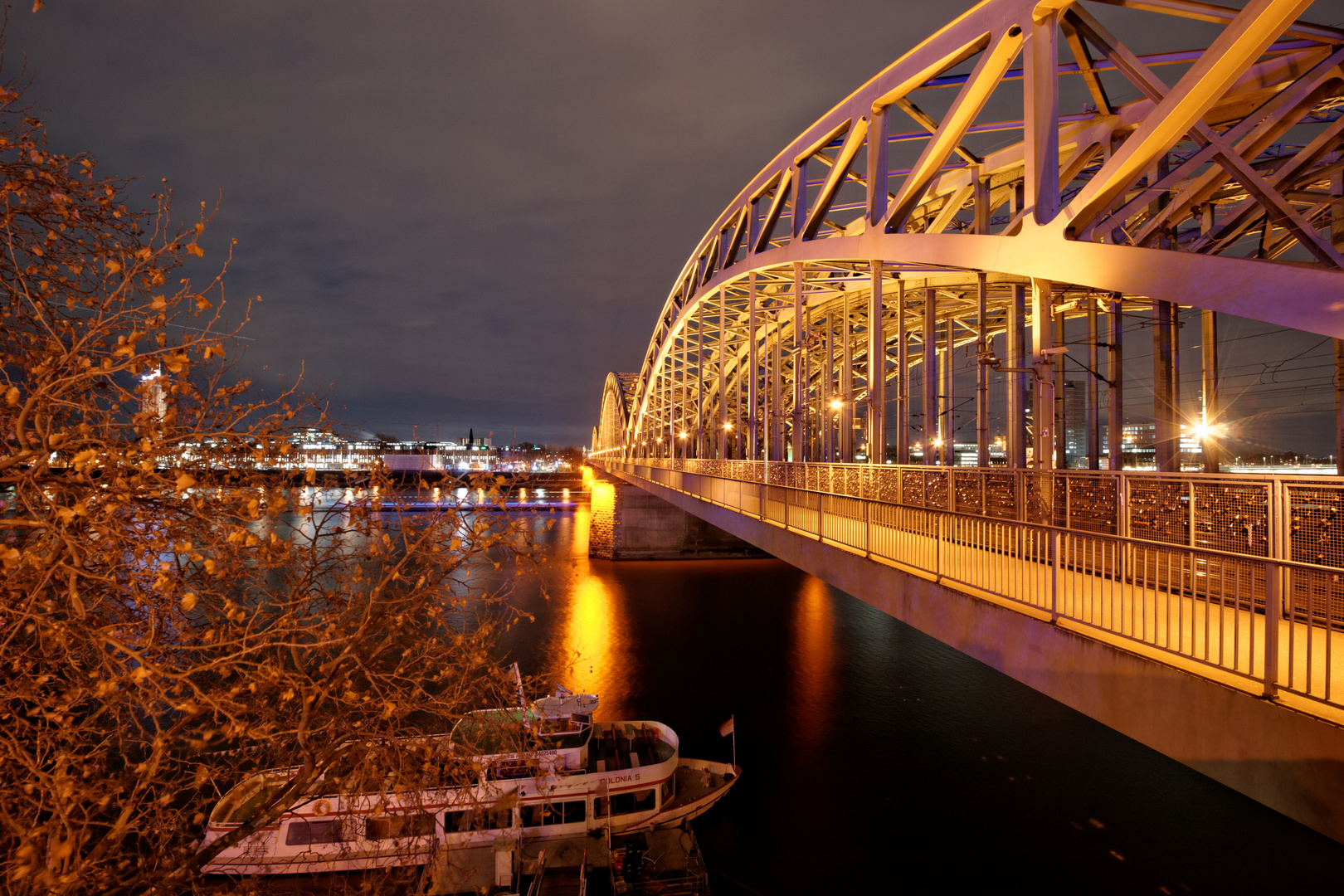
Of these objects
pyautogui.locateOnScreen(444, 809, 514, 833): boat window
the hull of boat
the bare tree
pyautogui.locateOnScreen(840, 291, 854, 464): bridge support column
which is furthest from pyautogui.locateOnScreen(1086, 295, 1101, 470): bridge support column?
the bare tree

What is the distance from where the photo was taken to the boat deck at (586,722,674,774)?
16.0 meters

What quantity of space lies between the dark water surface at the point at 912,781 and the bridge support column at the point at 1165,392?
28.2 ft

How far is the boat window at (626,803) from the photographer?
1507cm

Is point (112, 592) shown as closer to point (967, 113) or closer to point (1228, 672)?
point (1228, 672)

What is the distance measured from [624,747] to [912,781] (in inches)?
297

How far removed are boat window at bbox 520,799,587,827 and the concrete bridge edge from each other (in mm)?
10033

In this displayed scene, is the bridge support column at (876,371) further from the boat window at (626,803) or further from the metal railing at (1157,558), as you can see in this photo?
the boat window at (626,803)

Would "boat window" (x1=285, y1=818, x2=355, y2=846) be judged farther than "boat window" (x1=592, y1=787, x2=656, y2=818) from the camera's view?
No

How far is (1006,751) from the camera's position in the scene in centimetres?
1903

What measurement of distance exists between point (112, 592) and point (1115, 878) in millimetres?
17892

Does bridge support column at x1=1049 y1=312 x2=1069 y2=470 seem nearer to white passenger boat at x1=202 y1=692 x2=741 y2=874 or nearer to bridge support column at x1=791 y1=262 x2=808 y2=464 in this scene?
bridge support column at x1=791 y1=262 x2=808 y2=464

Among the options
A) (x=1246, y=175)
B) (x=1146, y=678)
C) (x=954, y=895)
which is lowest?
(x=954, y=895)

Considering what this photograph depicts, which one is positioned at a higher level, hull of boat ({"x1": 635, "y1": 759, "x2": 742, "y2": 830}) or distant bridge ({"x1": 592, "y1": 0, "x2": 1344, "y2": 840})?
distant bridge ({"x1": 592, "y1": 0, "x2": 1344, "y2": 840})

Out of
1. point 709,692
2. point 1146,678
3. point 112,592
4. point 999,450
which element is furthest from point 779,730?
point 999,450
